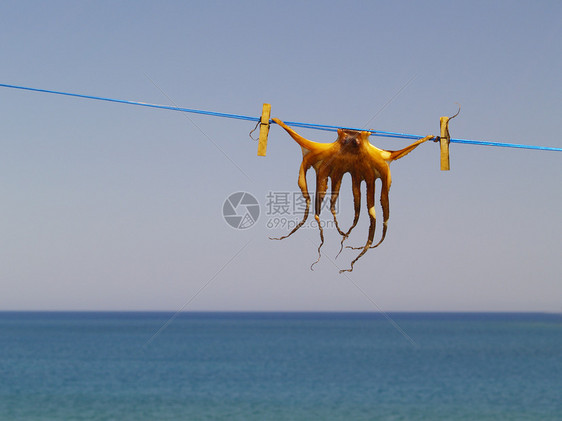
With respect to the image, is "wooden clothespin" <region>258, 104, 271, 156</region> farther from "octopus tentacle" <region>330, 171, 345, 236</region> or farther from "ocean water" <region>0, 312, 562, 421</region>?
"ocean water" <region>0, 312, 562, 421</region>

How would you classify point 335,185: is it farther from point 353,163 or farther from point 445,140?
point 445,140

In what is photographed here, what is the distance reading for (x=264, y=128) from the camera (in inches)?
406

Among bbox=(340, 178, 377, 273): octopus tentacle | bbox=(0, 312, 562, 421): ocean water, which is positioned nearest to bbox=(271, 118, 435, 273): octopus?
bbox=(340, 178, 377, 273): octopus tentacle

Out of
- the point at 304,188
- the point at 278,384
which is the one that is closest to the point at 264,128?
the point at 304,188

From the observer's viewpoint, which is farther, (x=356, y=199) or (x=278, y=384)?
(x=278, y=384)

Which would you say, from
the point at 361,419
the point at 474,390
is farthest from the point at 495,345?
the point at 361,419

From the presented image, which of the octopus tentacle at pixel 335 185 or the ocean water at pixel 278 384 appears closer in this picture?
the octopus tentacle at pixel 335 185

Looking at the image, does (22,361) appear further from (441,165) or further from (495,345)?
(441,165)

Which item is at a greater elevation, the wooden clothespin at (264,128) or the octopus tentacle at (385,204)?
the wooden clothespin at (264,128)

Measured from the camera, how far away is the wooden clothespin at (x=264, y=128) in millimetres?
10305

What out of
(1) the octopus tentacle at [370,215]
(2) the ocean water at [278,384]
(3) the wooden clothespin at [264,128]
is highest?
(3) the wooden clothespin at [264,128]

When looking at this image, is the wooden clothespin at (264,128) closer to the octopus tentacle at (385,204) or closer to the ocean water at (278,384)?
the octopus tentacle at (385,204)

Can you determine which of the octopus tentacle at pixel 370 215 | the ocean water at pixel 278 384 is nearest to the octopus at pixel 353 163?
the octopus tentacle at pixel 370 215

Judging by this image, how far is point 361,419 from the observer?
52.6 meters
